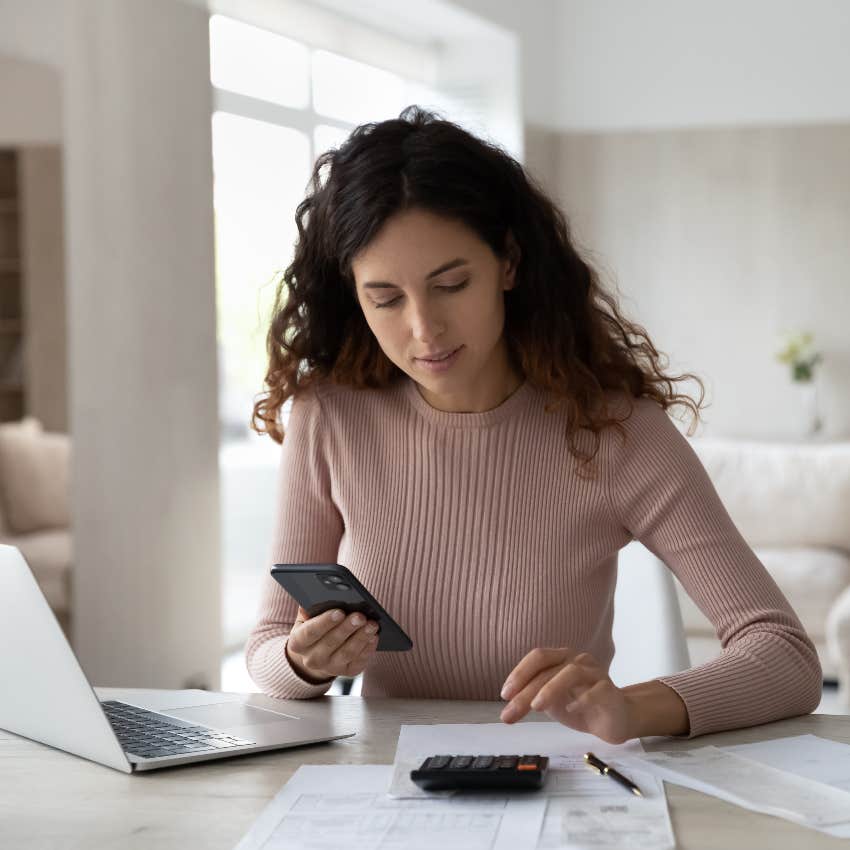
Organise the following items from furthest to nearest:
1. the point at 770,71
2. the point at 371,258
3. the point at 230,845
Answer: the point at 770,71, the point at 371,258, the point at 230,845

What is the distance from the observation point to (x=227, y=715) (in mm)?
1526

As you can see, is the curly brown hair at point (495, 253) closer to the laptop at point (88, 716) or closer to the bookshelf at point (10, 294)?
the laptop at point (88, 716)

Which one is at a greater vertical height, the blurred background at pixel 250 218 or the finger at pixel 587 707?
the blurred background at pixel 250 218

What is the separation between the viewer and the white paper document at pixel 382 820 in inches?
43.1

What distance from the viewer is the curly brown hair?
5.67 ft

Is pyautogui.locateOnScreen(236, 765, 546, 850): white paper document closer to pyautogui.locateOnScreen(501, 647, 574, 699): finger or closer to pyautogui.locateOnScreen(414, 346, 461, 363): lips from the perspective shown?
pyautogui.locateOnScreen(501, 647, 574, 699): finger

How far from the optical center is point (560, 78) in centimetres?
630

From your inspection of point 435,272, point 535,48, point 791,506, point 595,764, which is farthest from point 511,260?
point 535,48

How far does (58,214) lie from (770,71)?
3.82 metres

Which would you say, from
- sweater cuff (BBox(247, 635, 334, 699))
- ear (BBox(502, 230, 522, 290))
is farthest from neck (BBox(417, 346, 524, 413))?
sweater cuff (BBox(247, 635, 334, 699))

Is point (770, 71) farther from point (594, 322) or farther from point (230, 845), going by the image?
point (230, 845)

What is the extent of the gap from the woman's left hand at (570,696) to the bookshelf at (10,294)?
2.13m

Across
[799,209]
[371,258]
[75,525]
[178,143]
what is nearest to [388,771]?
[371,258]

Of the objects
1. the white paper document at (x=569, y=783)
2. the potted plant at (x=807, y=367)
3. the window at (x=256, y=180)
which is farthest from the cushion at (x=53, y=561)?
the potted plant at (x=807, y=367)
